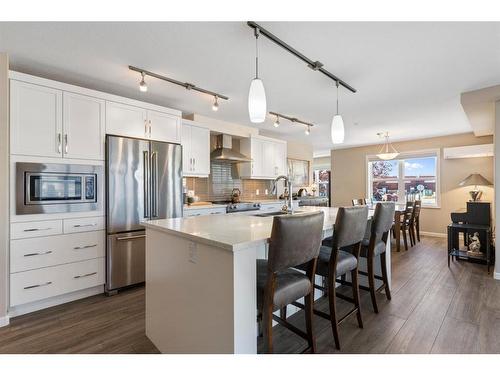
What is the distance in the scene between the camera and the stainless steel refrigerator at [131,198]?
9.63 ft

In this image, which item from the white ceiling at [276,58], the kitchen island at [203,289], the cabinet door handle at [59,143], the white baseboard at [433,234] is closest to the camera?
the kitchen island at [203,289]

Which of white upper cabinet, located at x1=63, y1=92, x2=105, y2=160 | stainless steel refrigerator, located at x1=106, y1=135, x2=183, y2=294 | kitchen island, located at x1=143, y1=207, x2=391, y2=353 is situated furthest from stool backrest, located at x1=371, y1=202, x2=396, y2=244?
white upper cabinet, located at x1=63, y1=92, x2=105, y2=160

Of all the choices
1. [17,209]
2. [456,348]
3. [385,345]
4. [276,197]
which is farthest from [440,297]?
[17,209]

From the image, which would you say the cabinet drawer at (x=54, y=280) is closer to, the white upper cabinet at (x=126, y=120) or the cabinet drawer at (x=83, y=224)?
the cabinet drawer at (x=83, y=224)

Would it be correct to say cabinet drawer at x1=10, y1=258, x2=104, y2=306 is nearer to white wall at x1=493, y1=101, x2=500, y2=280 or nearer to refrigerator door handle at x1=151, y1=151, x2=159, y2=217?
refrigerator door handle at x1=151, y1=151, x2=159, y2=217

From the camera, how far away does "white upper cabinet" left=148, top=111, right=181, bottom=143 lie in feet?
11.1

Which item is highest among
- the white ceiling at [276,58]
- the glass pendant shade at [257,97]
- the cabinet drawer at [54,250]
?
the white ceiling at [276,58]

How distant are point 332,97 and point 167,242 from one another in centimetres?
293

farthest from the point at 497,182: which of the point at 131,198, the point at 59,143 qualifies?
the point at 59,143

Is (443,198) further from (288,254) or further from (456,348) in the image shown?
(288,254)

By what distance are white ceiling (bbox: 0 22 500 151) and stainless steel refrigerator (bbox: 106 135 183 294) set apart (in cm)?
78

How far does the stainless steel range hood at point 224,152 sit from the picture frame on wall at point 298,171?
6.12ft

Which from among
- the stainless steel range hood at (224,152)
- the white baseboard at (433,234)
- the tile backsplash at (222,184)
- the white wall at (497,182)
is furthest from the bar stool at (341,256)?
the white baseboard at (433,234)
